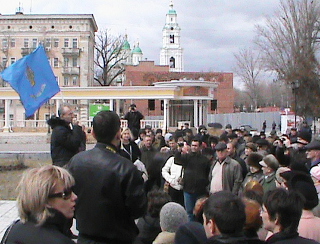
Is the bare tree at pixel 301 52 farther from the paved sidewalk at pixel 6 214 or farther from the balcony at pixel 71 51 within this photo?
the balcony at pixel 71 51

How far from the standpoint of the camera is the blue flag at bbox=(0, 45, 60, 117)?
12.0 meters

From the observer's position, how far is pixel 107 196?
4.22 metres

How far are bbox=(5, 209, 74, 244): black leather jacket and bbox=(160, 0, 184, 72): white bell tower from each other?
425 feet

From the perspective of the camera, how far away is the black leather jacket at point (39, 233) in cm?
294

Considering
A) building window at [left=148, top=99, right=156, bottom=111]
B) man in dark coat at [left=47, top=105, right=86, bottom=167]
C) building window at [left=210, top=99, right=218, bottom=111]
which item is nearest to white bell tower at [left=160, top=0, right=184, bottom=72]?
building window at [left=210, top=99, right=218, bottom=111]

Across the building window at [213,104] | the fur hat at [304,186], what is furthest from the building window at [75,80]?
the fur hat at [304,186]

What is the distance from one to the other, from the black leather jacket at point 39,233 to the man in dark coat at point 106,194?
1150mm

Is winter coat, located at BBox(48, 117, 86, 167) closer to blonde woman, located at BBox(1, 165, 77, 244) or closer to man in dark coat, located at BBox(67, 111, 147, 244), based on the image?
man in dark coat, located at BBox(67, 111, 147, 244)

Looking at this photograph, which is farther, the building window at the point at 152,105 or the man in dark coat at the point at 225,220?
the building window at the point at 152,105

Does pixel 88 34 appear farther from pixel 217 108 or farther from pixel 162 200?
pixel 162 200

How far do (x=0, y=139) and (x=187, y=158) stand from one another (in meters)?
29.3

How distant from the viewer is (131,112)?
12.2m

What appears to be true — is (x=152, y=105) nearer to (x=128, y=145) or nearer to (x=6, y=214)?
(x=6, y=214)

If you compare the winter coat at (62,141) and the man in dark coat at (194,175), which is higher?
the winter coat at (62,141)
